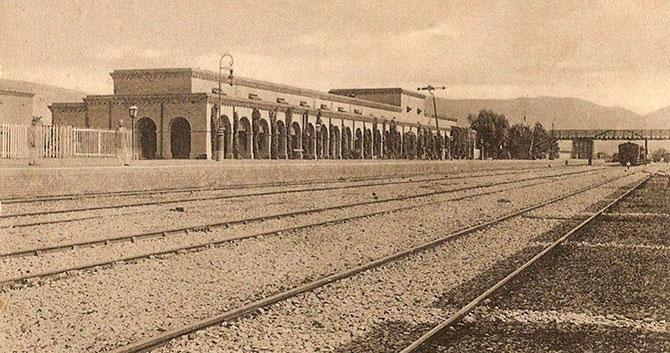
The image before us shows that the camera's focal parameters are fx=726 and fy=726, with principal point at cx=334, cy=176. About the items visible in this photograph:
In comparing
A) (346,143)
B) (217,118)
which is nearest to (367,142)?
(346,143)

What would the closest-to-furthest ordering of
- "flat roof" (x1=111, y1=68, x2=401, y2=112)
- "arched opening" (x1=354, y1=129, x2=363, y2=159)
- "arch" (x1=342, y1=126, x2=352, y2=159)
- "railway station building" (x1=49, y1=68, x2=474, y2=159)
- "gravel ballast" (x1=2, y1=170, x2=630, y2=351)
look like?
"gravel ballast" (x1=2, y1=170, x2=630, y2=351) → "railway station building" (x1=49, y1=68, x2=474, y2=159) → "flat roof" (x1=111, y1=68, x2=401, y2=112) → "arch" (x1=342, y1=126, x2=352, y2=159) → "arched opening" (x1=354, y1=129, x2=363, y2=159)

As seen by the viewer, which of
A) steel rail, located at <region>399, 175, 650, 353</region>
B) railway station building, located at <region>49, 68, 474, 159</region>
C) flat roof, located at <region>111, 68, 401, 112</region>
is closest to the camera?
steel rail, located at <region>399, 175, 650, 353</region>

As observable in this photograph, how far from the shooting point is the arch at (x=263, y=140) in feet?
193

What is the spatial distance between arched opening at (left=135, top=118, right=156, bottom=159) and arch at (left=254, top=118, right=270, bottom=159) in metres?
8.21

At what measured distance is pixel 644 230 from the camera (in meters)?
16.7

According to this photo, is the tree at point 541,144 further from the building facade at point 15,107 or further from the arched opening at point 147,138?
the building facade at point 15,107

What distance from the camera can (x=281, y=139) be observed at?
204ft

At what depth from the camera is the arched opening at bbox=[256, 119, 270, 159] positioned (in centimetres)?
5894

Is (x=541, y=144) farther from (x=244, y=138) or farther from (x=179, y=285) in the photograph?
(x=179, y=285)

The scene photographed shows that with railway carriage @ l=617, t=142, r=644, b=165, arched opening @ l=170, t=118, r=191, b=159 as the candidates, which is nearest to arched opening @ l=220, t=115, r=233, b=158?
arched opening @ l=170, t=118, r=191, b=159

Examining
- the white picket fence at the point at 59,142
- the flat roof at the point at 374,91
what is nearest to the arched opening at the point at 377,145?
the flat roof at the point at 374,91

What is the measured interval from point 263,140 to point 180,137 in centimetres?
761

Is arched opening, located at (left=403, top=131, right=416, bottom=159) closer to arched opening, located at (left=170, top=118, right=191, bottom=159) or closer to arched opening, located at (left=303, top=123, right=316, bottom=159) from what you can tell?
arched opening, located at (left=303, top=123, right=316, bottom=159)

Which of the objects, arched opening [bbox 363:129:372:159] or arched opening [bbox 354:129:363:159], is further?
arched opening [bbox 363:129:372:159]
